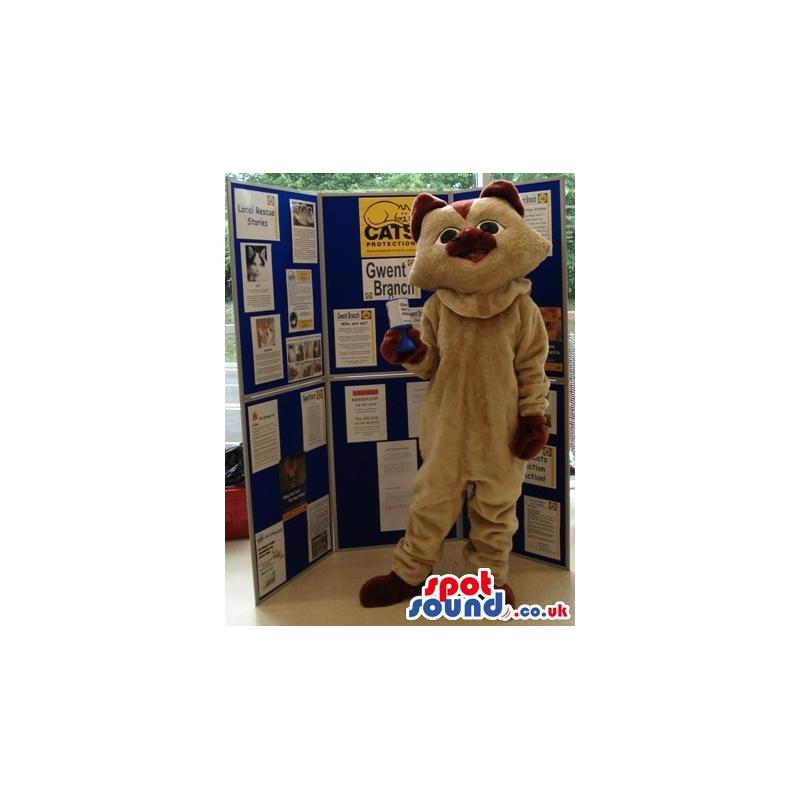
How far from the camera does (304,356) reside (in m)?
3.35

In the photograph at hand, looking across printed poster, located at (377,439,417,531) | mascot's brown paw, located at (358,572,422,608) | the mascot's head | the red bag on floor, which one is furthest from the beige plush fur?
the red bag on floor

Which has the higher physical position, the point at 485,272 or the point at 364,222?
the point at 364,222

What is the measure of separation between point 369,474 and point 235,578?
0.72 m

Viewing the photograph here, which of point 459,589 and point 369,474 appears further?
point 369,474

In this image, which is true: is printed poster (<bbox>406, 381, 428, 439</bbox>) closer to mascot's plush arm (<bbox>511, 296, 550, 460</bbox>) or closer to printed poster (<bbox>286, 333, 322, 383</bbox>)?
printed poster (<bbox>286, 333, 322, 383</bbox>)

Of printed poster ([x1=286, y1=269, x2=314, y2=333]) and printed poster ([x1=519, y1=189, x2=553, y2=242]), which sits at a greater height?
printed poster ([x1=519, y1=189, x2=553, y2=242])

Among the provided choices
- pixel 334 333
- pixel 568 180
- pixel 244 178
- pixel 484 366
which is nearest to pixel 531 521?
pixel 484 366

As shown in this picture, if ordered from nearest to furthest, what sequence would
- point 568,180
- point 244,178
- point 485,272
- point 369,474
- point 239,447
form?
point 485,272
point 244,178
point 568,180
point 369,474
point 239,447

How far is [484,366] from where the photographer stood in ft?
9.29

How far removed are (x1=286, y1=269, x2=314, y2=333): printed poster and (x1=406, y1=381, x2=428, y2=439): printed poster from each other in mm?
512

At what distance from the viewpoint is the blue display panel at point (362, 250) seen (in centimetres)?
333

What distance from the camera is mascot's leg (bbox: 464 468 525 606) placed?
2.95 m

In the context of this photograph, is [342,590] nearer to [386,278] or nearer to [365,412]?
[365,412]

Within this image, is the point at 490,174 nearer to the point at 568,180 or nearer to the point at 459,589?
the point at 568,180
